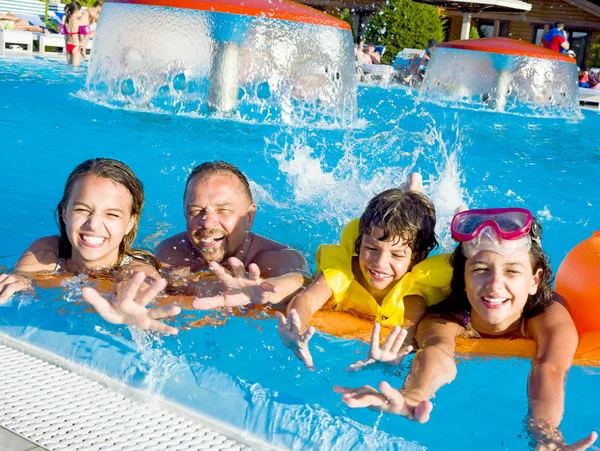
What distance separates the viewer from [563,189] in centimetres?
755

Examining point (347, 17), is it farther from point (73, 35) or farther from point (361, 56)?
point (73, 35)

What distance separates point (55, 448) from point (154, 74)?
6699 millimetres

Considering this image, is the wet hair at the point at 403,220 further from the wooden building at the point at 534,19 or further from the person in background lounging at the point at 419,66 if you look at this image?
the wooden building at the point at 534,19

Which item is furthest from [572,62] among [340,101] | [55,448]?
[55,448]

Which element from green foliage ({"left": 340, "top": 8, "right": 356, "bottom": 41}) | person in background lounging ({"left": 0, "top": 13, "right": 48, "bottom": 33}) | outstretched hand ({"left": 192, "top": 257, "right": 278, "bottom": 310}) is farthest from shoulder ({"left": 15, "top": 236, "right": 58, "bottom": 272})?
green foliage ({"left": 340, "top": 8, "right": 356, "bottom": 41})

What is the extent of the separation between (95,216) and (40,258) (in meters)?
0.46

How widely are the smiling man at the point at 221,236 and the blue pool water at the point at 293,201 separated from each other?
0.49 metres

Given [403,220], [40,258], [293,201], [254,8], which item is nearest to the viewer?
[403,220]

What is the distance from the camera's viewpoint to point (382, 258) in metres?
3.27

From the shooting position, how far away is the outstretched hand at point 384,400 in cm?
237

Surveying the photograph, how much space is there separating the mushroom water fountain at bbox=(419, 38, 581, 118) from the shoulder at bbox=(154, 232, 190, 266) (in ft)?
33.8

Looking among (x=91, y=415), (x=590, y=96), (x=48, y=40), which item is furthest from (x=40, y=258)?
(x=48, y=40)

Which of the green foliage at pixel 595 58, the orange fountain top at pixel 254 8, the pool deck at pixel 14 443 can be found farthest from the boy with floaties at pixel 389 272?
the green foliage at pixel 595 58

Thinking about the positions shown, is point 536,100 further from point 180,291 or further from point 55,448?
point 55,448
